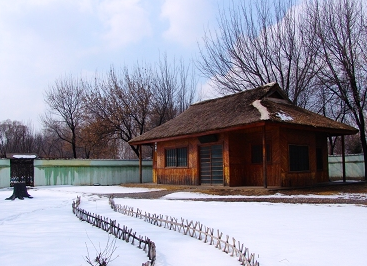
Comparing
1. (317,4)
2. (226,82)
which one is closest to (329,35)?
(317,4)

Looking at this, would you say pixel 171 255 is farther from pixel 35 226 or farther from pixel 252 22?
pixel 252 22

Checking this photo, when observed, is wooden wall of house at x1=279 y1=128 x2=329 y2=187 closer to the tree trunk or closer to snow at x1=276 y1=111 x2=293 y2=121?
snow at x1=276 y1=111 x2=293 y2=121

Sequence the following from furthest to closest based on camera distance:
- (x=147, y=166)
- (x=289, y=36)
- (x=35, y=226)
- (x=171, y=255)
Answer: (x=147, y=166), (x=289, y=36), (x=35, y=226), (x=171, y=255)

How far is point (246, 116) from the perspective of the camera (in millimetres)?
15148

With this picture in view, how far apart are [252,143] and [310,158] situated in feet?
8.64

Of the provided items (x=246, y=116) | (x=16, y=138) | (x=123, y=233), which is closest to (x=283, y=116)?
(x=246, y=116)

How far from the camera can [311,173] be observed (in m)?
16.2

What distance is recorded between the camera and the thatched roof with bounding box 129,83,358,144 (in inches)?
583

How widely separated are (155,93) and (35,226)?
24.8 meters

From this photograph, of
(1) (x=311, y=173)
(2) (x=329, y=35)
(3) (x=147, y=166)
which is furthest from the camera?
(3) (x=147, y=166)

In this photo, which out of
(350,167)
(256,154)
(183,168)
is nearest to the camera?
(256,154)

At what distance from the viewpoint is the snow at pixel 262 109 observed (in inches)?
546

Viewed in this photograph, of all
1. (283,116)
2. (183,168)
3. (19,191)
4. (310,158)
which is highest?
(283,116)

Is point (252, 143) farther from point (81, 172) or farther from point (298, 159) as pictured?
point (81, 172)
